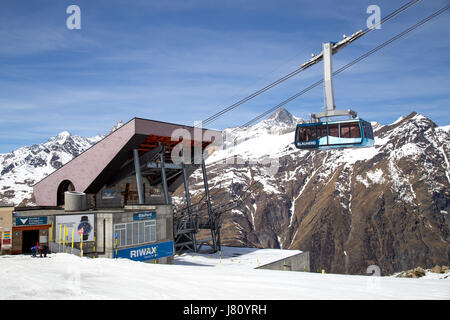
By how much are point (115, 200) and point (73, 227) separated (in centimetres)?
1780

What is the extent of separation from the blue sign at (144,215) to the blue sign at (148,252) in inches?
88.8

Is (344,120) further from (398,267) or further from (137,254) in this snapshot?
(398,267)

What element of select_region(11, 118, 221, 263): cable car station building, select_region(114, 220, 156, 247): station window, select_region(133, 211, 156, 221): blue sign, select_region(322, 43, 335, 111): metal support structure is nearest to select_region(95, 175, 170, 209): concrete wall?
select_region(11, 118, 221, 263): cable car station building

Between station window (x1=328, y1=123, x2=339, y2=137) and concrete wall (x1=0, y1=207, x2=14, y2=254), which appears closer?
concrete wall (x1=0, y1=207, x2=14, y2=254)

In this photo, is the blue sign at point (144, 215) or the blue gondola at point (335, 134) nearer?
the blue gondola at point (335, 134)

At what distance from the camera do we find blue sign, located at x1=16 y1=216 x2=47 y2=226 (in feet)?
81.6

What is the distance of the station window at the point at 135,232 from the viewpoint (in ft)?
90.6

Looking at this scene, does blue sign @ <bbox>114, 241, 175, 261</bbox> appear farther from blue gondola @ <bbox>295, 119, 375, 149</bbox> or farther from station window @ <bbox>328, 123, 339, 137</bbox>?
station window @ <bbox>328, 123, 339, 137</bbox>

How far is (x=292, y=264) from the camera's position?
4269 cm

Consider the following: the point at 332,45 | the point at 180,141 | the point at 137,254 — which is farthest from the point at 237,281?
the point at 180,141

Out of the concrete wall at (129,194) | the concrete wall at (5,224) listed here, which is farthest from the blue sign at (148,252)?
the concrete wall at (129,194)

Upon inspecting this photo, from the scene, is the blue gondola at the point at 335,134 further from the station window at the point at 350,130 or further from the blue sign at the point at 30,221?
the blue sign at the point at 30,221
